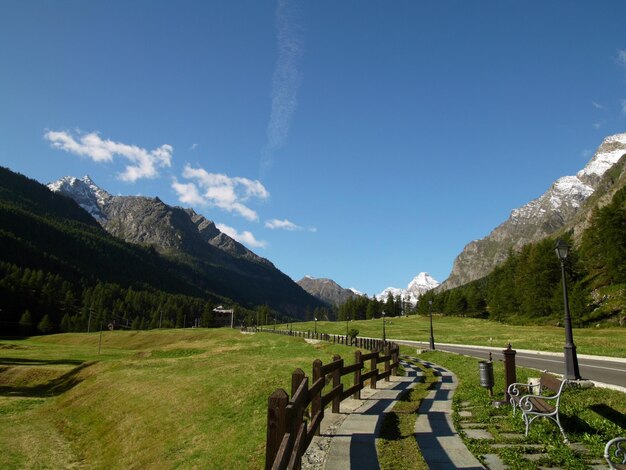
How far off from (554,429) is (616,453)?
160 inches

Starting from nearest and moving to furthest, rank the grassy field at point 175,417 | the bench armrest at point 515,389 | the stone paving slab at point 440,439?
the stone paving slab at point 440,439 → the grassy field at point 175,417 → the bench armrest at point 515,389

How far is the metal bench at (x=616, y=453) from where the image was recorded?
17.0 ft

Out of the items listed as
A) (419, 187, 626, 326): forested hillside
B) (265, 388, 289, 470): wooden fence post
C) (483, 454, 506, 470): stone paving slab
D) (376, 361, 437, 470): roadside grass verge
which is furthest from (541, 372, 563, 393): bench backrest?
(419, 187, 626, 326): forested hillside

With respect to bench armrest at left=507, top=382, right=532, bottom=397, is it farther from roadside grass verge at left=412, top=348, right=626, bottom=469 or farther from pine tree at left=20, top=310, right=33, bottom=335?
pine tree at left=20, top=310, right=33, bottom=335

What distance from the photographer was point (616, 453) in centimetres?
596

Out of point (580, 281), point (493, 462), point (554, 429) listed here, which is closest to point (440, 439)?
point (493, 462)

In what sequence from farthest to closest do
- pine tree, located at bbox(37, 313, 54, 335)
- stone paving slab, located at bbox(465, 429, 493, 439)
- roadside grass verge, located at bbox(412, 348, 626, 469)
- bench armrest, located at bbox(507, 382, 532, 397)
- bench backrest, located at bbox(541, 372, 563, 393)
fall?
pine tree, located at bbox(37, 313, 54, 335), bench armrest, located at bbox(507, 382, 532, 397), bench backrest, located at bbox(541, 372, 563, 393), stone paving slab, located at bbox(465, 429, 493, 439), roadside grass verge, located at bbox(412, 348, 626, 469)

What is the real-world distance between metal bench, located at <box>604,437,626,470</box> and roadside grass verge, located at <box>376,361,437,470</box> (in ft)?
9.39

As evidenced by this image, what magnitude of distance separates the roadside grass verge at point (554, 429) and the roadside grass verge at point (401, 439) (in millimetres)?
1150

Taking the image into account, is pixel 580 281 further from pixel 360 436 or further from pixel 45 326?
pixel 45 326

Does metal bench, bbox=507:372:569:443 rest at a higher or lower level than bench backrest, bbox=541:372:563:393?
lower

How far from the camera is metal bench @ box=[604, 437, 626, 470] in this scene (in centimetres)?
517

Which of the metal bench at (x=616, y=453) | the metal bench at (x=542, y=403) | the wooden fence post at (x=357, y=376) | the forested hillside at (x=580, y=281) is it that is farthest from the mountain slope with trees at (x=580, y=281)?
the metal bench at (x=616, y=453)

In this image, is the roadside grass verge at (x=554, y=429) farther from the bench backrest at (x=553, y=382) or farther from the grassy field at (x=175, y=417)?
the bench backrest at (x=553, y=382)
